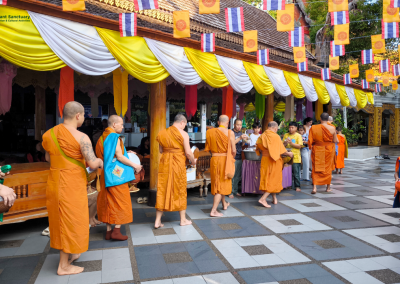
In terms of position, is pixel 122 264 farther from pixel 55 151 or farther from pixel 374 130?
pixel 374 130

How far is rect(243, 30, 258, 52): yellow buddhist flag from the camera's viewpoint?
668 cm

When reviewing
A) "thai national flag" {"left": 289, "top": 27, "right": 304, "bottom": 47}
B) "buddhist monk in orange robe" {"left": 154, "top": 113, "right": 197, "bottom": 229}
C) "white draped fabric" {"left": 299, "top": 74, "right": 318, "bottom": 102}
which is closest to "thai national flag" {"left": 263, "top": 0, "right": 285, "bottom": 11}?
"thai national flag" {"left": 289, "top": 27, "right": 304, "bottom": 47}

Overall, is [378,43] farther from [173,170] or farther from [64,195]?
[64,195]

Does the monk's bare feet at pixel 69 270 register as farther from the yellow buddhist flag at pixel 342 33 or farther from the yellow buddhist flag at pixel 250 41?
the yellow buddhist flag at pixel 342 33

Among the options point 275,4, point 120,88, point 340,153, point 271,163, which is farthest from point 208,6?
point 340,153

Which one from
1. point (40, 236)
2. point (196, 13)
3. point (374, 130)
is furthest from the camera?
point (374, 130)

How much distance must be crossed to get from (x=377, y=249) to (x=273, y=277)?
1737mm

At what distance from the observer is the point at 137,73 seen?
4879mm

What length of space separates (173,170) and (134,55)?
6.55 ft

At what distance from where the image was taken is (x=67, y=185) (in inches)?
122

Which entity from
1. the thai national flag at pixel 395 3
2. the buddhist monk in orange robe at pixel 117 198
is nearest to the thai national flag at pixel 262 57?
the thai national flag at pixel 395 3

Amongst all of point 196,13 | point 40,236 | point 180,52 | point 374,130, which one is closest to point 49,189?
point 40,236

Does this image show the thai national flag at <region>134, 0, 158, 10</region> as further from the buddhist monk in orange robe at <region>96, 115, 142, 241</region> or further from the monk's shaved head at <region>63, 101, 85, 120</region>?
the monk's shaved head at <region>63, 101, 85, 120</region>

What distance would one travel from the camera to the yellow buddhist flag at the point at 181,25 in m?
5.19
